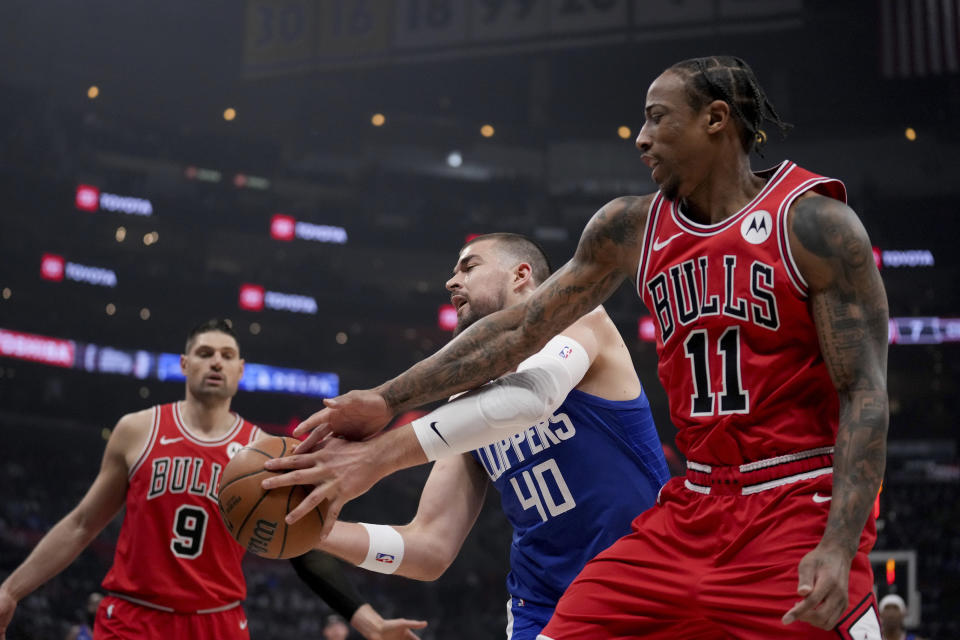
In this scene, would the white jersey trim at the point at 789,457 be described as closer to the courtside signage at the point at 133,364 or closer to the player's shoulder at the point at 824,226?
the player's shoulder at the point at 824,226

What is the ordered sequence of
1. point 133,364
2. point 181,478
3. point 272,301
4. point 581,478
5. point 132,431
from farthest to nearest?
1. point 272,301
2. point 133,364
3. point 132,431
4. point 181,478
5. point 581,478

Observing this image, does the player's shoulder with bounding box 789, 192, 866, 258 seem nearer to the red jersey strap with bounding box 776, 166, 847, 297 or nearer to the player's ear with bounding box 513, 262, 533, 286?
the red jersey strap with bounding box 776, 166, 847, 297

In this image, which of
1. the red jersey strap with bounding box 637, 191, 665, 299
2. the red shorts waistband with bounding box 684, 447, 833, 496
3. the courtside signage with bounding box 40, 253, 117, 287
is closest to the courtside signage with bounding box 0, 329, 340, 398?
the courtside signage with bounding box 40, 253, 117, 287

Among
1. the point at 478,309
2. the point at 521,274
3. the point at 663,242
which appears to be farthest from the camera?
the point at 521,274

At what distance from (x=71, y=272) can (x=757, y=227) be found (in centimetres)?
2536

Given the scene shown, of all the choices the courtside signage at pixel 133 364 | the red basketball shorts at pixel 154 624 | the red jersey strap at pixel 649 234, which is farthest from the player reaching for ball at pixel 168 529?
the courtside signage at pixel 133 364

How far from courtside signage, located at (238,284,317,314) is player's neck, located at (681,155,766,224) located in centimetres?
2527

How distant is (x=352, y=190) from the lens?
30266 millimetres

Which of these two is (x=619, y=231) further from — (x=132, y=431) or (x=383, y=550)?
(x=132, y=431)

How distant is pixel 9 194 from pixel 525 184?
47.5 ft

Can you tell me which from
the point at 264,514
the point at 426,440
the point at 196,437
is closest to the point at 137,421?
the point at 196,437

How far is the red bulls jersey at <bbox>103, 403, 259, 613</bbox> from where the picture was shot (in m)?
5.27

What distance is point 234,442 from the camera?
5.81m

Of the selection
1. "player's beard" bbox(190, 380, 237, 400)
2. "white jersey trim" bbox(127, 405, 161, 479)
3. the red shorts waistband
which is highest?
"player's beard" bbox(190, 380, 237, 400)
